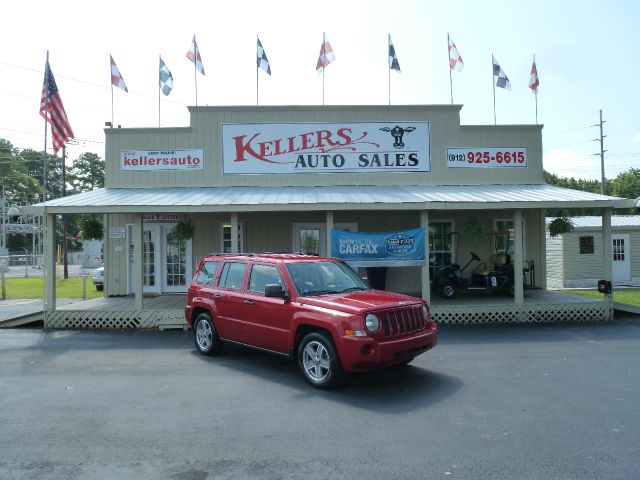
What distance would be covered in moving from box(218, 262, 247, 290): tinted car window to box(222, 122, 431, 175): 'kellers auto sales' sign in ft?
22.4

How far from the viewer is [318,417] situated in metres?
5.36

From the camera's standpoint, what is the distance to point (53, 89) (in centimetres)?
1496

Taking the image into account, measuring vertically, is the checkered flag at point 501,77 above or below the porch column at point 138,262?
above

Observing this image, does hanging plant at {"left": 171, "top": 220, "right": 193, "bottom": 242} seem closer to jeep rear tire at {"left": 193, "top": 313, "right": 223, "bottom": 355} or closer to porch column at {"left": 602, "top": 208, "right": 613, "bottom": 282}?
jeep rear tire at {"left": 193, "top": 313, "right": 223, "bottom": 355}

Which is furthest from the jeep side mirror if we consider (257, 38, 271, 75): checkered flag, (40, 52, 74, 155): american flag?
(40, 52, 74, 155): american flag

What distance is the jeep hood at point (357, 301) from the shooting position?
20.4ft

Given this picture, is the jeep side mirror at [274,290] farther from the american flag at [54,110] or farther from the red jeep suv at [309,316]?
the american flag at [54,110]

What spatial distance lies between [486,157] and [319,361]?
10976 millimetres

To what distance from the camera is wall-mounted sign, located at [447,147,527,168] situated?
49.0 feet

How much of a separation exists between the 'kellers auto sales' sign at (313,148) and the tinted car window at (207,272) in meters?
6.29

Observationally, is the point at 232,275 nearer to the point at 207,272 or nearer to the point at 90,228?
the point at 207,272

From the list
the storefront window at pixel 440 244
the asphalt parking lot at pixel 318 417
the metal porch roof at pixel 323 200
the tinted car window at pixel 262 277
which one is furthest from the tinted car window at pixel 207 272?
the storefront window at pixel 440 244

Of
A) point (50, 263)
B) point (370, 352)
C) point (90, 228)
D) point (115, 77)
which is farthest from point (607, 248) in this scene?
point (115, 77)

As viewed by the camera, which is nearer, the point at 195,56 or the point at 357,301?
the point at 357,301
